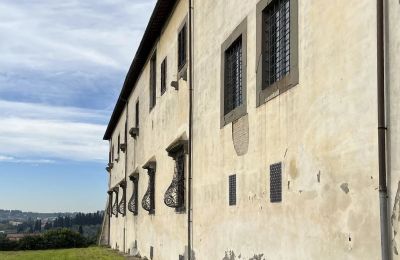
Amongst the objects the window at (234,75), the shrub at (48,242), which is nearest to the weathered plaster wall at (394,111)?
the window at (234,75)

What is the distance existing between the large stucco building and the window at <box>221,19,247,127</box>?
0.07ft

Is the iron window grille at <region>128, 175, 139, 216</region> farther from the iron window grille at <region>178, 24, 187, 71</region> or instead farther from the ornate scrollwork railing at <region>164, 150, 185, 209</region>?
the iron window grille at <region>178, 24, 187, 71</region>

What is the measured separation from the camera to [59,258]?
26.9m

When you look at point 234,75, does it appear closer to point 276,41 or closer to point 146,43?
point 276,41

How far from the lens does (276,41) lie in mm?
8938

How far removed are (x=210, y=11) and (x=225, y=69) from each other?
5.68ft

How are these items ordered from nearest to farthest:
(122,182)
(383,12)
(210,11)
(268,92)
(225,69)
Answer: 1. (383,12)
2. (268,92)
3. (225,69)
4. (210,11)
5. (122,182)

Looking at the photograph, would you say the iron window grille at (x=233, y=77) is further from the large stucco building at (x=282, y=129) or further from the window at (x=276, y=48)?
the window at (x=276, y=48)

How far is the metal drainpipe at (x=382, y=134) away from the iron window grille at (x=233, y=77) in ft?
15.3

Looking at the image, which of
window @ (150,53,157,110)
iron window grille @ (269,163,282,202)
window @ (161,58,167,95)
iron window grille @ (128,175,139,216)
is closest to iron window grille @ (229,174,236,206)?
iron window grille @ (269,163,282,202)

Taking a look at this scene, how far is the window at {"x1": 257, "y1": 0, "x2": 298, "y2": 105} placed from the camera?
8.05 m

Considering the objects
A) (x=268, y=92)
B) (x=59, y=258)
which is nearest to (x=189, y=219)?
(x=268, y=92)

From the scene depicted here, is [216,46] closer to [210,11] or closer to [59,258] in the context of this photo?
[210,11]

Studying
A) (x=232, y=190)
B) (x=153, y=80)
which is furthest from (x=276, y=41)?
(x=153, y=80)
